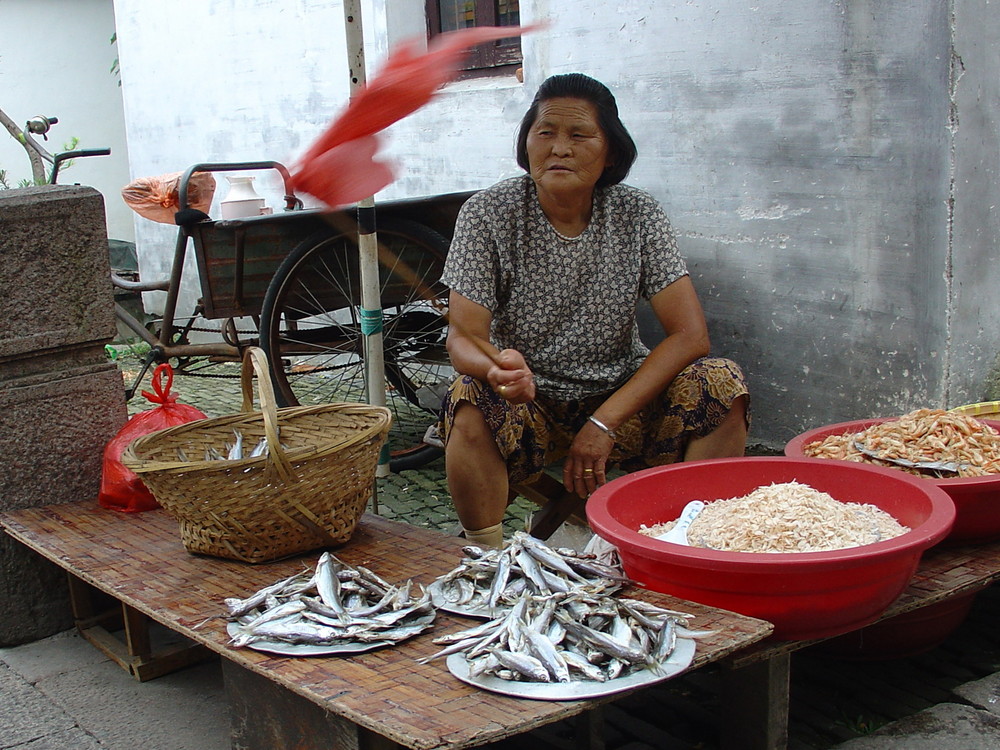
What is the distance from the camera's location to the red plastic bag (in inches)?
125

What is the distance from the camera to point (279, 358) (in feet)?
15.5

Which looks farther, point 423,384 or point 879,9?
point 423,384

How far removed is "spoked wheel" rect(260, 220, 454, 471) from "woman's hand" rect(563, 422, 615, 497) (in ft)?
5.13

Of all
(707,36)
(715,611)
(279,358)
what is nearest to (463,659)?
(715,611)

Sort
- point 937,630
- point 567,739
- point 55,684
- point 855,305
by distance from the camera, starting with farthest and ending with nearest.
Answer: point 855,305 → point 55,684 → point 937,630 → point 567,739

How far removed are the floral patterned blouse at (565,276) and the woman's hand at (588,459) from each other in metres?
0.18

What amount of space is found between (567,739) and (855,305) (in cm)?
178

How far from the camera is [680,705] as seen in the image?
262cm

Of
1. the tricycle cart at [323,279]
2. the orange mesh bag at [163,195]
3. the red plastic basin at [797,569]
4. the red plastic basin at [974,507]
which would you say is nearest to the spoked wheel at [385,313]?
the tricycle cart at [323,279]

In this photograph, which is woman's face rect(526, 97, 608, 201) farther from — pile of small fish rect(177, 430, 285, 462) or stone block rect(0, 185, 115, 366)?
stone block rect(0, 185, 115, 366)

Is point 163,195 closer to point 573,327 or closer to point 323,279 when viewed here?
point 323,279

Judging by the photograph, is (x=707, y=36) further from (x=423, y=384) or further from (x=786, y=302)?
(x=423, y=384)

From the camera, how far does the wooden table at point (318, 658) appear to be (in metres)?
1.83

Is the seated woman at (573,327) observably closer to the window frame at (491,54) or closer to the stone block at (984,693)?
the stone block at (984,693)
